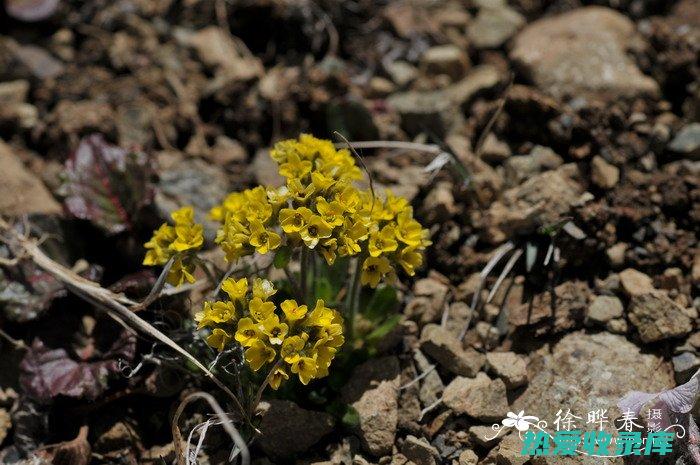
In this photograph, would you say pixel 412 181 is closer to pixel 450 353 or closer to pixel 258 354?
pixel 450 353

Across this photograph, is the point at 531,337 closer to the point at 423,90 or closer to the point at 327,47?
the point at 423,90

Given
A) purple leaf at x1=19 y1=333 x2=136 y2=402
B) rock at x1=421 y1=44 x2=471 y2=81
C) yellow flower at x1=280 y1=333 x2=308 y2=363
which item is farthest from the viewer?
rock at x1=421 y1=44 x2=471 y2=81

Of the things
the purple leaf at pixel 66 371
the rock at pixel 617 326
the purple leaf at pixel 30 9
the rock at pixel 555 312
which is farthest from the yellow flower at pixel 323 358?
the purple leaf at pixel 30 9

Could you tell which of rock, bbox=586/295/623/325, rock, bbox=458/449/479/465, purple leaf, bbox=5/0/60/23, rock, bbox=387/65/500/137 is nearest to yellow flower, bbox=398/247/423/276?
rock, bbox=458/449/479/465

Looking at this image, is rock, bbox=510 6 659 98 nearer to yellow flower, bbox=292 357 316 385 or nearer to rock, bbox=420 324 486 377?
rock, bbox=420 324 486 377

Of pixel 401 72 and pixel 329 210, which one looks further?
pixel 401 72

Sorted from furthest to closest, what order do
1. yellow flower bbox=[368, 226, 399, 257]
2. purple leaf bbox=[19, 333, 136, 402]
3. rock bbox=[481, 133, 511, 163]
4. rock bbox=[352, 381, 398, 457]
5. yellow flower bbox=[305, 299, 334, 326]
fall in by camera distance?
1. rock bbox=[481, 133, 511, 163]
2. purple leaf bbox=[19, 333, 136, 402]
3. rock bbox=[352, 381, 398, 457]
4. yellow flower bbox=[368, 226, 399, 257]
5. yellow flower bbox=[305, 299, 334, 326]

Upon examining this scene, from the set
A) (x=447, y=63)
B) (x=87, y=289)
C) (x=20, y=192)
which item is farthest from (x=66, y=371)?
(x=447, y=63)
